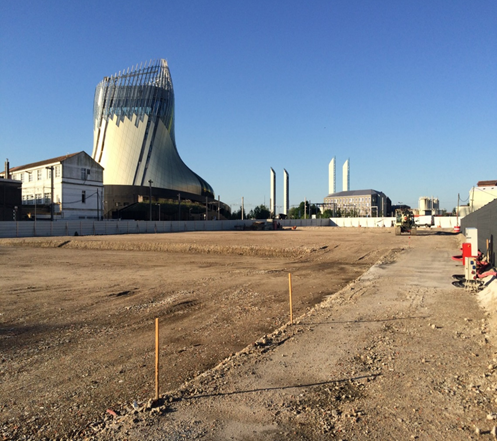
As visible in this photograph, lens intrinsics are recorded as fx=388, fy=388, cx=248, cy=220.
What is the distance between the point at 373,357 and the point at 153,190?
96.2 meters

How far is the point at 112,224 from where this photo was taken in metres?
53.9

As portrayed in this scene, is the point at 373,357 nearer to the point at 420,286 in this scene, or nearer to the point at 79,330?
the point at 79,330

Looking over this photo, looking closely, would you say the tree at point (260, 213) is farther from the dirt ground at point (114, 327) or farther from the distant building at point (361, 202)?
the dirt ground at point (114, 327)

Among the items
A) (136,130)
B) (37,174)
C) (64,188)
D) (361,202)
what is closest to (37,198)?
(37,174)

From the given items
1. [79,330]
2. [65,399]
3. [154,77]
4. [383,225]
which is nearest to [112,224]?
[79,330]

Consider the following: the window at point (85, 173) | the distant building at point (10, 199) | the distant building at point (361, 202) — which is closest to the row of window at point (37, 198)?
the window at point (85, 173)

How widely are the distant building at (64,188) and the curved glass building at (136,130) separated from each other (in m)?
29.3

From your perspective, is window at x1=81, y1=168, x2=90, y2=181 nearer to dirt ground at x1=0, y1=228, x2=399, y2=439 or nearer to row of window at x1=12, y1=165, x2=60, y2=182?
row of window at x1=12, y1=165, x2=60, y2=182

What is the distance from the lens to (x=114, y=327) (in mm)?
8414

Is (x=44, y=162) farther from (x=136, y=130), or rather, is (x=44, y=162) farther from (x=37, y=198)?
(x=136, y=130)

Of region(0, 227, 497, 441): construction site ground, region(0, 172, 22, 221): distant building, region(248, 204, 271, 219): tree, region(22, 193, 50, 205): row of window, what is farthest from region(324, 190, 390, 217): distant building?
region(0, 227, 497, 441): construction site ground

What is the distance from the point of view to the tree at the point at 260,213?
135 metres

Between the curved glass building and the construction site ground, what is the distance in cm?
9619

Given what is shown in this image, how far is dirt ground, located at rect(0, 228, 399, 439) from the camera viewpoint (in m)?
4.95
